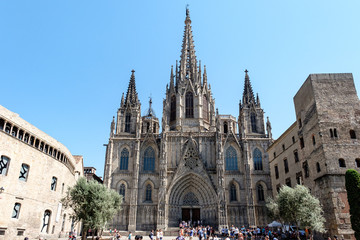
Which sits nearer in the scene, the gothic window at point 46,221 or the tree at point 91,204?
the tree at point 91,204

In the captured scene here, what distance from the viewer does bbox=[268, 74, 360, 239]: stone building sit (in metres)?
19.8

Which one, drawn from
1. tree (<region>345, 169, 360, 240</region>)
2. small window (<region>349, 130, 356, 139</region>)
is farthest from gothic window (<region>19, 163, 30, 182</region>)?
small window (<region>349, 130, 356, 139</region>)

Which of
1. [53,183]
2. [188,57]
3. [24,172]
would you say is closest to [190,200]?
[53,183]

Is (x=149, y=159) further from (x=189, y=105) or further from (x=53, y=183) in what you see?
(x=53, y=183)

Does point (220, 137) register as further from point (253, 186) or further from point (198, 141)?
point (253, 186)

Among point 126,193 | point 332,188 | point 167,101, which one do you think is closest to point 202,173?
point 126,193

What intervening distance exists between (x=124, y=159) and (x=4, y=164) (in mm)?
20043

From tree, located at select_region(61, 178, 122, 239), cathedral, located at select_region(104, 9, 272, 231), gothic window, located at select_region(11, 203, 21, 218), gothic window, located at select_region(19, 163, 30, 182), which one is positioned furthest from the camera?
cathedral, located at select_region(104, 9, 272, 231)

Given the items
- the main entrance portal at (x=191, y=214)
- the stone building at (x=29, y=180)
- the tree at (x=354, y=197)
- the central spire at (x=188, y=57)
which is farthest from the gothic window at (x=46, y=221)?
the central spire at (x=188, y=57)

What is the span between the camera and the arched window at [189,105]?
45.1 m

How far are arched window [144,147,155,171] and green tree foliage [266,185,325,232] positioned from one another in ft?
69.7

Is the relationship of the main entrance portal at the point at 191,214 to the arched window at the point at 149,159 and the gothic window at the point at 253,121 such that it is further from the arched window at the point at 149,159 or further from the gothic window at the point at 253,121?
the gothic window at the point at 253,121

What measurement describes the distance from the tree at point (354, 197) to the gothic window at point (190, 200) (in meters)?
23.1

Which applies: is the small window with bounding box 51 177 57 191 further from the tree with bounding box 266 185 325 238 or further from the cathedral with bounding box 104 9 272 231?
the tree with bounding box 266 185 325 238
